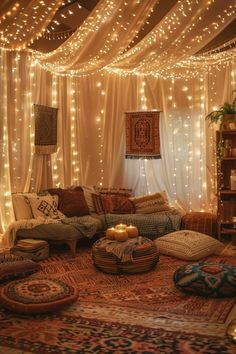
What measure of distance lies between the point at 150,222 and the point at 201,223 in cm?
73

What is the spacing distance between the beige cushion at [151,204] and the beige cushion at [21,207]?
1.57 meters

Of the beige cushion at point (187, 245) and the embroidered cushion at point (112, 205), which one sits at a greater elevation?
the embroidered cushion at point (112, 205)

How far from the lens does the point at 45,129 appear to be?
609 cm

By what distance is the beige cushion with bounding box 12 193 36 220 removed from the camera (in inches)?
210

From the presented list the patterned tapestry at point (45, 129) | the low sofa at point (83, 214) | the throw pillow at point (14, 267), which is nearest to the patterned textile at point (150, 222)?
the low sofa at point (83, 214)

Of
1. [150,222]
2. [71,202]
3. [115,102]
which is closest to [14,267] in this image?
[71,202]

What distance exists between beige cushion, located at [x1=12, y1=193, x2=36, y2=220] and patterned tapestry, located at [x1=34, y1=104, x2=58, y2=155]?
0.87m

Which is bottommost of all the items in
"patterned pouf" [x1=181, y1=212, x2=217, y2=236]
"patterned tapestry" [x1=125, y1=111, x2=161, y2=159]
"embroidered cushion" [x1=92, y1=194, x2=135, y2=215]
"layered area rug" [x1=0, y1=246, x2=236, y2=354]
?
"layered area rug" [x1=0, y1=246, x2=236, y2=354]

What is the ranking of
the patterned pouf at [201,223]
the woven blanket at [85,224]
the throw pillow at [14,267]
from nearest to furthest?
the throw pillow at [14,267]
the woven blanket at [85,224]
the patterned pouf at [201,223]

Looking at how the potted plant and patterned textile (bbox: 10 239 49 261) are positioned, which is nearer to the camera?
patterned textile (bbox: 10 239 49 261)

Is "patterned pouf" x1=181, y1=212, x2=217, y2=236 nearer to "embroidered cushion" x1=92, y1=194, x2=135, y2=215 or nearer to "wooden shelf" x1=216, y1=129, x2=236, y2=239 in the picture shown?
"wooden shelf" x1=216, y1=129, x2=236, y2=239

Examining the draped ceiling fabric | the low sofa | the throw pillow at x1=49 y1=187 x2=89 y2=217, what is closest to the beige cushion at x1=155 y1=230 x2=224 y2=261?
the low sofa

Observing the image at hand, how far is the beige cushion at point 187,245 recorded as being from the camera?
15.6 ft

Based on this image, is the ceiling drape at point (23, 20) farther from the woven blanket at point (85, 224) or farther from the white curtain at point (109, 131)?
the woven blanket at point (85, 224)
